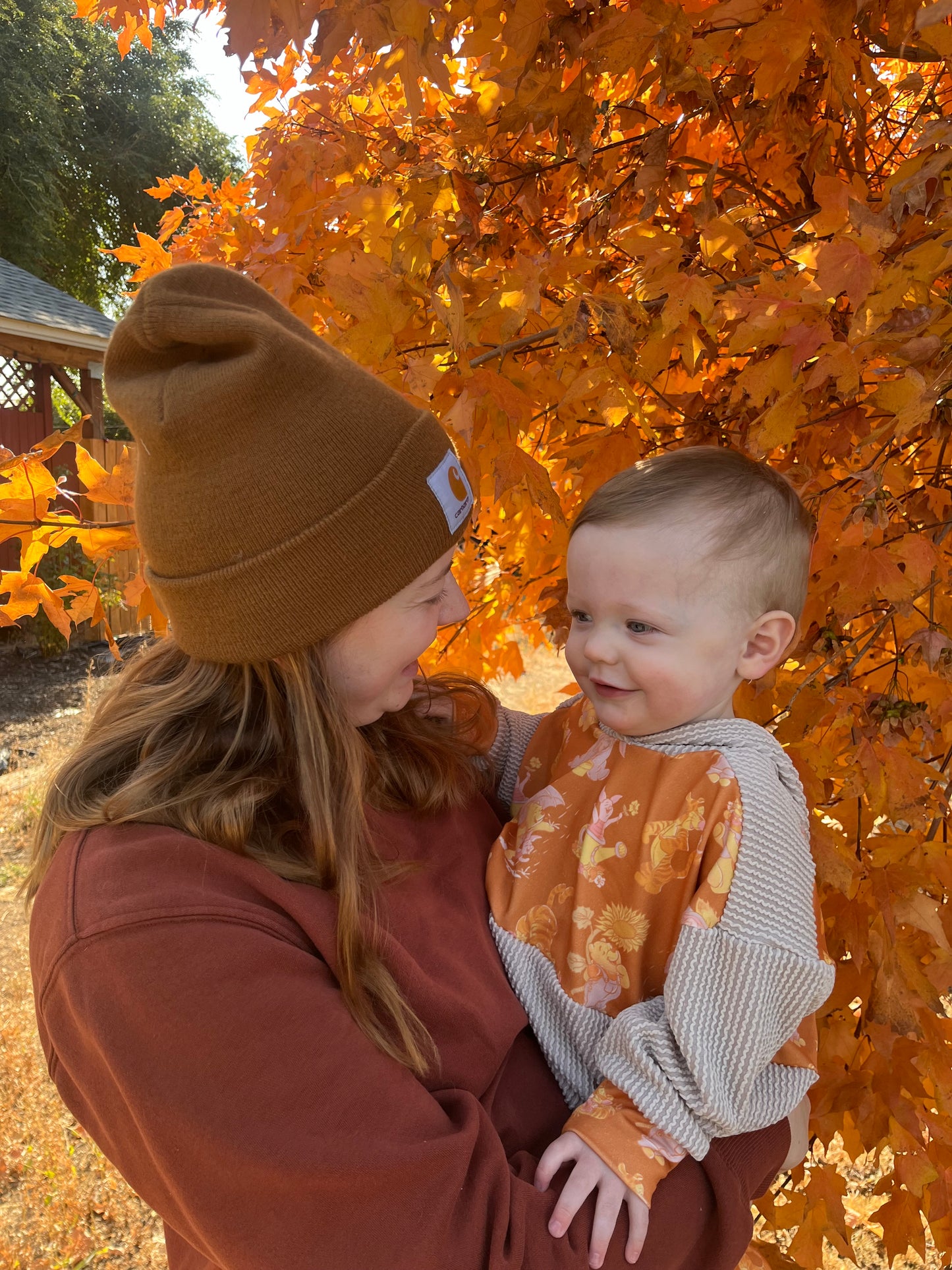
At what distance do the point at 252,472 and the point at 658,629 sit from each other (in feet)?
2.10

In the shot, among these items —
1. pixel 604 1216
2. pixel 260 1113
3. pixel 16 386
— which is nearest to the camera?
pixel 260 1113

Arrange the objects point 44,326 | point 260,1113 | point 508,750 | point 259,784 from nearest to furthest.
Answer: point 260,1113 < point 259,784 < point 508,750 < point 44,326

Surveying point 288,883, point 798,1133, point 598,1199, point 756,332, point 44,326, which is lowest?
point 798,1133

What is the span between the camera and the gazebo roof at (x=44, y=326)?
10531mm

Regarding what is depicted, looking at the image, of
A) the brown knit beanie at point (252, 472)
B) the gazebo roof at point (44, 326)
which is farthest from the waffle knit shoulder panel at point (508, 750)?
the gazebo roof at point (44, 326)

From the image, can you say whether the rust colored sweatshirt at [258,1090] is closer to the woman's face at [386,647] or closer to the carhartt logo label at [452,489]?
the woman's face at [386,647]

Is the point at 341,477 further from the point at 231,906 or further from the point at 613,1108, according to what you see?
the point at 613,1108

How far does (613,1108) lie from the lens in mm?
1259

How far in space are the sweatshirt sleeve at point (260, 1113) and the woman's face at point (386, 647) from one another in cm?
40

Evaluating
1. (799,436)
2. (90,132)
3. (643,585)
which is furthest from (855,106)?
(90,132)

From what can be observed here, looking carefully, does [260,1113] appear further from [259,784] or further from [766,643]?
[766,643]

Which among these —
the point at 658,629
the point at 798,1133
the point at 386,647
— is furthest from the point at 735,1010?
the point at 386,647

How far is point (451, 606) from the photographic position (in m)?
1.52

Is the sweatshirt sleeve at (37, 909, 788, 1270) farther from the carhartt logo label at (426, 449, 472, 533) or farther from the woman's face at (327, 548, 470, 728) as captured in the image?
the carhartt logo label at (426, 449, 472, 533)
